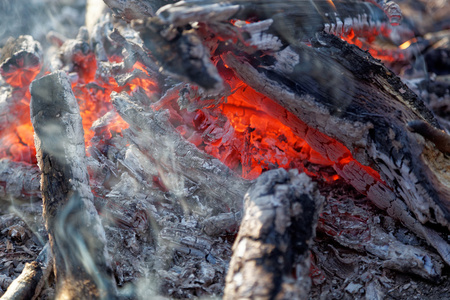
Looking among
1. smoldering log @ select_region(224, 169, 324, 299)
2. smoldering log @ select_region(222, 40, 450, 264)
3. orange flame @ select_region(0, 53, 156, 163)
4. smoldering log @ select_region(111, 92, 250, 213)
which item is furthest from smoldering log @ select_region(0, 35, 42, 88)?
smoldering log @ select_region(224, 169, 324, 299)

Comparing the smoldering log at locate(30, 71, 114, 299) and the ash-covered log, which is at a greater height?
the smoldering log at locate(30, 71, 114, 299)

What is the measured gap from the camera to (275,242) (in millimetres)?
1672

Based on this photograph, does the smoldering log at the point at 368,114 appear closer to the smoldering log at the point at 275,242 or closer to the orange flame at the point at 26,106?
the smoldering log at the point at 275,242

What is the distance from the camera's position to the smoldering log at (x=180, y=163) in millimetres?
2600

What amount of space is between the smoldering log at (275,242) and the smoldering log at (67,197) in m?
0.83

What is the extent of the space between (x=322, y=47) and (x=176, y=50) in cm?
129

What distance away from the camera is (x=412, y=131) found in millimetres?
2109

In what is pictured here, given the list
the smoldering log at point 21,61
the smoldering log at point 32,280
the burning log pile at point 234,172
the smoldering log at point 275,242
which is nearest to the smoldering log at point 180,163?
the burning log pile at point 234,172

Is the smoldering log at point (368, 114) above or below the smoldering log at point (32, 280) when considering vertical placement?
above

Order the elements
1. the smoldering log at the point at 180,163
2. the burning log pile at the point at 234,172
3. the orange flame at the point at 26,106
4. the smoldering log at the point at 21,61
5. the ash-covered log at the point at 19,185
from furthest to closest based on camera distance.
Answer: the smoldering log at the point at 21,61 → the orange flame at the point at 26,106 → the ash-covered log at the point at 19,185 → the smoldering log at the point at 180,163 → the burning log pile at the point at 234,172

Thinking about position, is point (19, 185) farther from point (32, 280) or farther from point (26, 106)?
point (32, 280)

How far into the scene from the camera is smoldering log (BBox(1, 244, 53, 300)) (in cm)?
201

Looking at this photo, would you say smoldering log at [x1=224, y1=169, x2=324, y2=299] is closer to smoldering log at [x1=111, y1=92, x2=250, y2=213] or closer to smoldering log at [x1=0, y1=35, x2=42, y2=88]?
smoldering log at [x1=111, y1=92, x2=250, y2=213]

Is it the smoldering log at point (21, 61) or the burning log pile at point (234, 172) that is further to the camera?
the smoldering log at point (21, 61)
